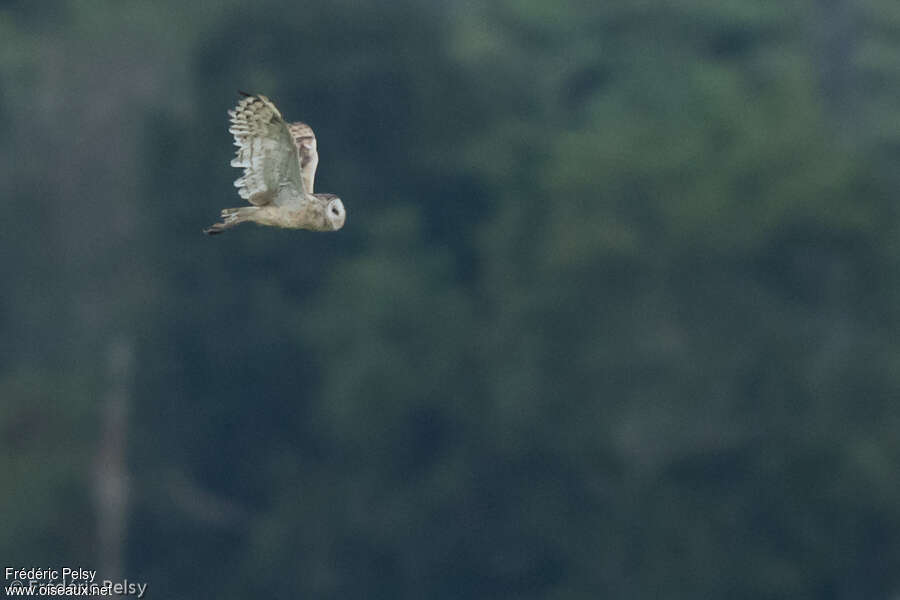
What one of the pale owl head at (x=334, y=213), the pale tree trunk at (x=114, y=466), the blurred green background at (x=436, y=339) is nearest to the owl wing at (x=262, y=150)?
the pale owl head at (x=334, y=213)

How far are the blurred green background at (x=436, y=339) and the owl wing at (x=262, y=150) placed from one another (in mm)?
13748

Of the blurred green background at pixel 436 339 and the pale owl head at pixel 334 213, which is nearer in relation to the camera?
the pale owl head at pixel 334 213

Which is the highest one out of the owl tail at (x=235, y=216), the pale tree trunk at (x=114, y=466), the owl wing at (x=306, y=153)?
the owl wing at (x=306, y=153)

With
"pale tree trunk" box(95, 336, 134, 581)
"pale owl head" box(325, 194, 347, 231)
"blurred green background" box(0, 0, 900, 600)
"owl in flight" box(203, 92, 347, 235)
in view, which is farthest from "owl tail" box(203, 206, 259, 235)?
"blurred green background" box(0, 0, 900, 600)

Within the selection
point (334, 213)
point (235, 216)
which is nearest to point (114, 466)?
point (235, 216)

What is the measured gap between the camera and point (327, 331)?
25812mm

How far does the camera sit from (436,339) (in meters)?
25.4

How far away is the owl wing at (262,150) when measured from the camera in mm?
8836

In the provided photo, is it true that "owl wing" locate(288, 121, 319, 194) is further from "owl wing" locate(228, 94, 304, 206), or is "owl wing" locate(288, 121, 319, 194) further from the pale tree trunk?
the pale tree trunk

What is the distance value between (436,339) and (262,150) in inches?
649

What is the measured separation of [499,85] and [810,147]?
17.7 feet

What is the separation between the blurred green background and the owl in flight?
538 inches

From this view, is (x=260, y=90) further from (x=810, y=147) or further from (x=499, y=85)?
(x=810, y=147)

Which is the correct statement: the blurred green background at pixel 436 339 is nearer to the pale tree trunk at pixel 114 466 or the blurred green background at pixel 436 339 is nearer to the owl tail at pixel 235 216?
the pale tree trunk at pixel 114 466
